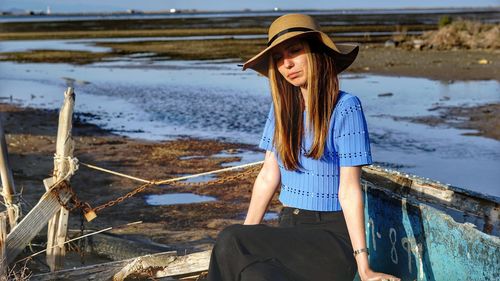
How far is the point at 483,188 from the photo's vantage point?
1009cm

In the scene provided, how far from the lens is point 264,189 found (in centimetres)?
432

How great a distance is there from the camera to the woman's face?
158 inches

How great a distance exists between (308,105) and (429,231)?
105 centimetres

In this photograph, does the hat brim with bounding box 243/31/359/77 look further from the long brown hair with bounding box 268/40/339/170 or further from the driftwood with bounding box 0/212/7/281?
the driftwood with bounding box 0/212/7/281

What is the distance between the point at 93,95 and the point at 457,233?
1992 cm

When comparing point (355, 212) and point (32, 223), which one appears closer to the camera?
point (355, 212)

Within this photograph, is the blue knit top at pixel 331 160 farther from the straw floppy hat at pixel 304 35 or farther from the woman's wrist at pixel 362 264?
the woman's wrist at pixel 362 264

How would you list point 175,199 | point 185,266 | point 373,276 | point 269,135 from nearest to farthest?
point 373,276
point 269,135
point 185,266
point 175,199

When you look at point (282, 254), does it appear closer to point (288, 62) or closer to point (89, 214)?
point (288, 62)

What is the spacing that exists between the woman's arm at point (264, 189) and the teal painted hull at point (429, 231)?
33.5 inches

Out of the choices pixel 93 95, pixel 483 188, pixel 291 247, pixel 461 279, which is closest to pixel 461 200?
pixel 461 279

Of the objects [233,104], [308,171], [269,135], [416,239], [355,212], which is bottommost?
[416,239]

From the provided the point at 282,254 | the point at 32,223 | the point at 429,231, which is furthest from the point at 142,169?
the point at 282,254

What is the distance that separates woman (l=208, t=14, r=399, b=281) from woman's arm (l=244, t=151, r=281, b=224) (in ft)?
0.20
